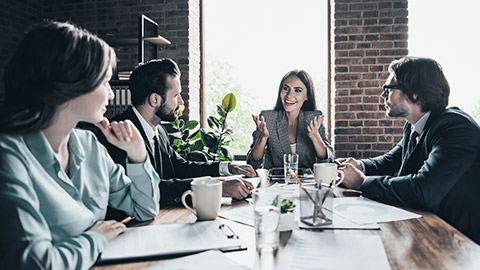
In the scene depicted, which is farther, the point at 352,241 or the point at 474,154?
the point at 474,154

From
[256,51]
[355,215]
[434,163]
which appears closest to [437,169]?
[434,163]

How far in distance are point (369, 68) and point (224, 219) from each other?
2957mm

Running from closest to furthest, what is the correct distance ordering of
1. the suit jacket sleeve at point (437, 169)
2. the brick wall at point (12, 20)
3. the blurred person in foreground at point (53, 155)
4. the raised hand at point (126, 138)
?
the blurred person in foreground at point (53, 155)
the raised hand at point (126, 138)
the suit jacket sleeve at point (437, 169)
the brick wall at point (12, 20)

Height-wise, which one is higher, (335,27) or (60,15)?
(60,15)

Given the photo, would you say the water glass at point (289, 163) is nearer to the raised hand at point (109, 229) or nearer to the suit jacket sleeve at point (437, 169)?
the suit jacket sleeve at point (437, 169)

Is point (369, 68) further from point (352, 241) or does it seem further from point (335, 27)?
point (352, 241)

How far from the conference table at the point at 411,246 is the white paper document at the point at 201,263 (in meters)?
0.03

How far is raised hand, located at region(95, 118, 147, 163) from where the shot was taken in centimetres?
112

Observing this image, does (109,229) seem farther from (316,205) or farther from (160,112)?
(160,112)

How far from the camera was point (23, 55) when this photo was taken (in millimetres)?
817

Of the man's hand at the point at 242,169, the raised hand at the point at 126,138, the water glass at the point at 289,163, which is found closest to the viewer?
the raised hand at the point at 126,138

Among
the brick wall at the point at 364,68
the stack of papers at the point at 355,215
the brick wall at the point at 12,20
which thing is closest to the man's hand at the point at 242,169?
the stack of papers at the point at 355,215

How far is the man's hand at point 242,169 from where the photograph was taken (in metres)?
1.75

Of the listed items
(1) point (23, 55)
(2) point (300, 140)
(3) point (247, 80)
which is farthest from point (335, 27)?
(1) point (23, 55)
